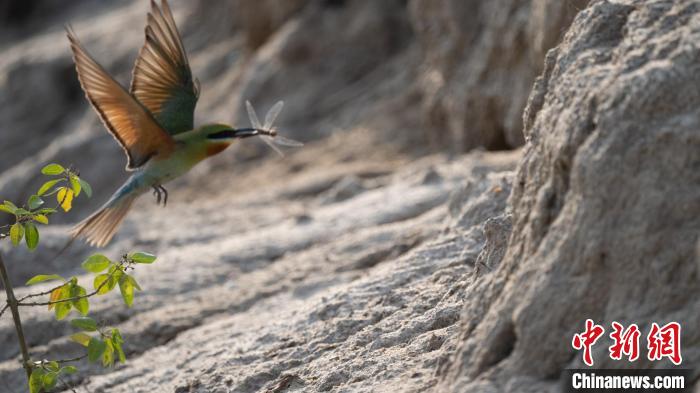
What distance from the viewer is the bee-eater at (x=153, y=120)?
4.34m

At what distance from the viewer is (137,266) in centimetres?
684

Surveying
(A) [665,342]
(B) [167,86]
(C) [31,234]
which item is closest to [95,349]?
(C) [31,234]

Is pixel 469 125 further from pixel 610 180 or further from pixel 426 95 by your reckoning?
pixel 610 180

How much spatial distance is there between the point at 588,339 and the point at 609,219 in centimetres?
30

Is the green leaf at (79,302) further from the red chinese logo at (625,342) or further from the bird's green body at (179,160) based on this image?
the red chinese logo at (625,342)

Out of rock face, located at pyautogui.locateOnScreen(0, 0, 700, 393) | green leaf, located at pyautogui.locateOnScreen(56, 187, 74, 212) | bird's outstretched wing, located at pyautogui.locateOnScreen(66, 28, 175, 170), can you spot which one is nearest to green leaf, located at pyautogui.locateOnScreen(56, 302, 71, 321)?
green leaf, located at pyautogui.locateOnScreen(56, 187, 74, 212)

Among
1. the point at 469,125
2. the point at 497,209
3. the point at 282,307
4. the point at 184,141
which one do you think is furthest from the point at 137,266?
the point at 469,125

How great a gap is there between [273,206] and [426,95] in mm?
2207

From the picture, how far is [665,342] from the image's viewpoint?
2.54m

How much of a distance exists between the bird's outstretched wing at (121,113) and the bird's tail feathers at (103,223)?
0.17 m

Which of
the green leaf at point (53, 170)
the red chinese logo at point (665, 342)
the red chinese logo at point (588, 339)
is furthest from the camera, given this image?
the green leaf at point (53, 170)

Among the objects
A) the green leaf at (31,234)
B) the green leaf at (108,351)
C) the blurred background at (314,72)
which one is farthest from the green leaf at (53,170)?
the blurred background at (314,72)

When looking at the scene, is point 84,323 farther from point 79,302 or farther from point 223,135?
point 223,135

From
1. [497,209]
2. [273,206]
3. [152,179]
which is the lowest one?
[273,206]
